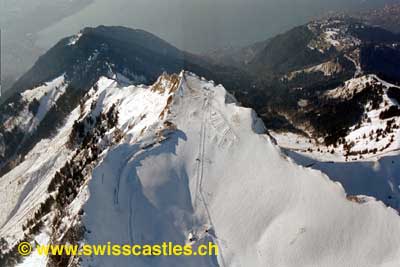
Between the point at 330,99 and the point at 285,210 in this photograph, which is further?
the point at 330,99

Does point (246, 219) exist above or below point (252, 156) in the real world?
below

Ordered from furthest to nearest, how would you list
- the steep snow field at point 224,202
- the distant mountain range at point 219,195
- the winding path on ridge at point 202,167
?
the winding path on ridge at point 202,167, the distant mountain range at point 219,195, the steep snow field at point 224,202

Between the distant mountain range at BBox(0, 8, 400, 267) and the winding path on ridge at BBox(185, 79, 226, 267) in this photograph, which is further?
the winding path on ridge at BBox(185, 79, 226, 267)

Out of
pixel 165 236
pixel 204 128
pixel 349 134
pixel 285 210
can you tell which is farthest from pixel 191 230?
pixel 349 134

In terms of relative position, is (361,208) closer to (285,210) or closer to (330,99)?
(285,210)

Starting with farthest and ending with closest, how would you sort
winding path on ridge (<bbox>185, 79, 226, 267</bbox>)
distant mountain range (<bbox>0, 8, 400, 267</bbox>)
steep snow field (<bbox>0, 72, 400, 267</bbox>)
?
winding path on ridge (<bbox>185, 79, 226, 267</bbox>)
distant mountain range (<bbox>0, 8, 400, 267</bbox>)
steep snow field (<bbox>0, 72, 400, 267</bbox>)

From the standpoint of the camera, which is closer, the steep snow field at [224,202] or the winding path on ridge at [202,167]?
the steep snow field at [224,202]

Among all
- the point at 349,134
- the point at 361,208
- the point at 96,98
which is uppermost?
the point at 361,208

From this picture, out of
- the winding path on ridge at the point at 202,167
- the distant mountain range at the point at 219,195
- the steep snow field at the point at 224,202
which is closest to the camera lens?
the steep snow field at the point at 224,202
